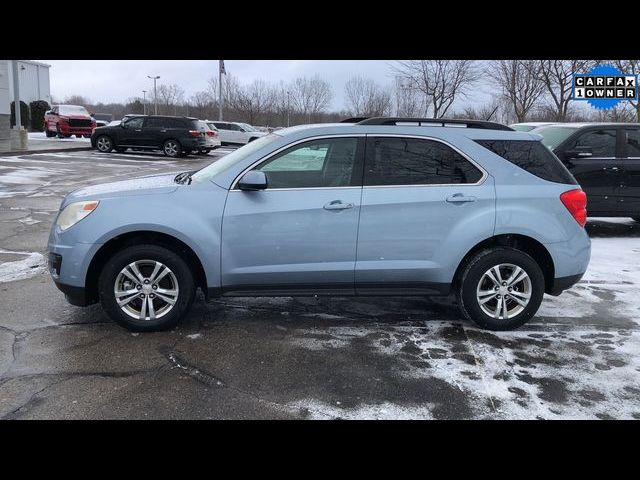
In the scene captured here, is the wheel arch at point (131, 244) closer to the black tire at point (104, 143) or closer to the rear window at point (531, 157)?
the rear window at point (531, 157)

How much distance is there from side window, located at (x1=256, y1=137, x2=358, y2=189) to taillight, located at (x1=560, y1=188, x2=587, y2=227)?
6.10 ft

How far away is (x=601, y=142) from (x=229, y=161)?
6764 mm

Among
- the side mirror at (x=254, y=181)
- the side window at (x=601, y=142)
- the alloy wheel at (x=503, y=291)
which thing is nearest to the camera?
the side mirror at (x=254, y=181)

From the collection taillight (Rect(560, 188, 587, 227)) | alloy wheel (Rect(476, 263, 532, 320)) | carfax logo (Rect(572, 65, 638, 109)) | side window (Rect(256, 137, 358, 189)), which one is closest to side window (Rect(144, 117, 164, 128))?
carfax logo (Rect(572, 65, 638, 109))

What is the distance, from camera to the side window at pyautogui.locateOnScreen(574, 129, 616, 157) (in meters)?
8.79

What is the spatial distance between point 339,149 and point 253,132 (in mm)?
32098

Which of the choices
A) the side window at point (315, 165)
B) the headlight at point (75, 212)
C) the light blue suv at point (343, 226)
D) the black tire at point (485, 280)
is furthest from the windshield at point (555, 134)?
the headlight at point (75, 212)

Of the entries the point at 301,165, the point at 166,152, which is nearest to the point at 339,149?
the point at 301,165

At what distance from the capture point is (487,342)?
4.54m

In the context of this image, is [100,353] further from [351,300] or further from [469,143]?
[469,143]

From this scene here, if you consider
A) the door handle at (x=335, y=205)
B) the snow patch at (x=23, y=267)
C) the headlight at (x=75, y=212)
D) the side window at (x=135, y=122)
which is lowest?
the snow patch at (x=23, y=267)

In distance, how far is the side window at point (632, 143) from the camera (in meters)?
8.80

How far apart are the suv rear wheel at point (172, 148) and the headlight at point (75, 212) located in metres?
20.4

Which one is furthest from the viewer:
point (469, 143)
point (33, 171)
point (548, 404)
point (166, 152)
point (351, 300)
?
point (166, 152)
